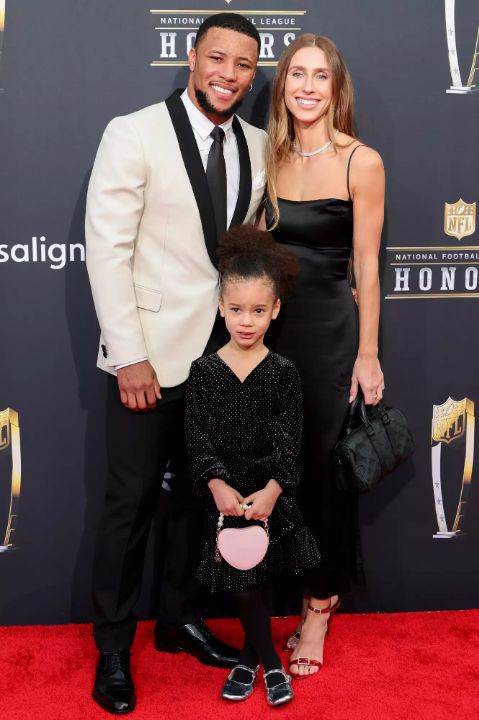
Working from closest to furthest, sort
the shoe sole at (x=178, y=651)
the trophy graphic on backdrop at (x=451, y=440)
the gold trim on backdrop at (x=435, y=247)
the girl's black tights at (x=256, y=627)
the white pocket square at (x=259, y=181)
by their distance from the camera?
the girl's black tights at (x=256, y=627) → the white pocket square at (x=259, y=181) → the shoe sole at (x=178, y=651) → the gold trim on backdrop at (x=435, y=247) → the trophy graphic on backdrop at (x=451, y=440)

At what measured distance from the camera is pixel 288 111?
2.83 metres

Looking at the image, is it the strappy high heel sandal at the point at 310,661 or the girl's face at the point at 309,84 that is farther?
the strappy high heel sandal at the point at 310,661

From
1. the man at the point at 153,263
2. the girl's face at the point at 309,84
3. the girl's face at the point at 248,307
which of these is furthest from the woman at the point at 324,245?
the girl's face at the point at 248,307

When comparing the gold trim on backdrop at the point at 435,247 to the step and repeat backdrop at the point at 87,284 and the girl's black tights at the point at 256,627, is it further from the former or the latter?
the girl's black tights at the point at 256,627

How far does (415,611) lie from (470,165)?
1.68 m

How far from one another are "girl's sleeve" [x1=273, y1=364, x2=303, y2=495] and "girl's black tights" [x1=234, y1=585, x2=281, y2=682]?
33cm

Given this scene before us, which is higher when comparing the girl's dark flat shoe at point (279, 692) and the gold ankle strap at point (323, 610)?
the gold ankle strap at point (323, 610)

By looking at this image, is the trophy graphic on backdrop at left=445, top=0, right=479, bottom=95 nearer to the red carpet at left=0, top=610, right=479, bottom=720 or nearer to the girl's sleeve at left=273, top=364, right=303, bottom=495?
the girl's sleeve at left=273, top=364, right=303, bottom=495

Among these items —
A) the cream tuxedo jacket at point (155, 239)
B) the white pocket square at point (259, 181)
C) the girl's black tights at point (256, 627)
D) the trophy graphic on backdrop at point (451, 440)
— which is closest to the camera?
the cream tuxedo jacket at point (155, 239)

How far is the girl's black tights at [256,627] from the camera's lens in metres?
2.67

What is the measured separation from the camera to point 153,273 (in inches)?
105

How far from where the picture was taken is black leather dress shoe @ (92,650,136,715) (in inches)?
106

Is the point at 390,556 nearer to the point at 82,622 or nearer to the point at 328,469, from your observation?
the point at 328,469

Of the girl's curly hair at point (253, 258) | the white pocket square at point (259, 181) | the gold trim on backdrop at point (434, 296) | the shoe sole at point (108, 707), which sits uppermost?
the white pocket square at point (259, 181)
